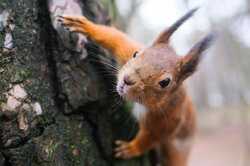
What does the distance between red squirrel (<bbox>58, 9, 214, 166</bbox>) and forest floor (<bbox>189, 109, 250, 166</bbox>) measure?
6893 mm

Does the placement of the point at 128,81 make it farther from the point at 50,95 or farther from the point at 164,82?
the point at 50,95

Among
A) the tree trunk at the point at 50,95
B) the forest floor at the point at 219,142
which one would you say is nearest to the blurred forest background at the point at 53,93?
the tree trunk at the point at 50,95

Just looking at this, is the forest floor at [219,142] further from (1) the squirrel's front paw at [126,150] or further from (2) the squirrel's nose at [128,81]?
(2) the squirrel's nose at [128,81]

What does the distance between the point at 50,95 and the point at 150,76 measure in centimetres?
46

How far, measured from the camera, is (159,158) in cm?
251

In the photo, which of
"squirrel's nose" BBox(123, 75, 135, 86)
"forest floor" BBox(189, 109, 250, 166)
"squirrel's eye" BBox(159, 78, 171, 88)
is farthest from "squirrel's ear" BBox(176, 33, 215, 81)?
"forest floor" BBox(189, 109, 250, 166)

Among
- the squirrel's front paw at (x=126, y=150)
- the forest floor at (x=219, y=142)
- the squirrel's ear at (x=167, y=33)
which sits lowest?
the squirrel's front paw at (x=126, y=150)

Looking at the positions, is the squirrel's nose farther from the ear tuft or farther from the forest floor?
the forest floor

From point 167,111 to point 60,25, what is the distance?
0.77 meters

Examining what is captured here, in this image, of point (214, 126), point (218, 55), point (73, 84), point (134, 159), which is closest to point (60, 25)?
point (73, 84)

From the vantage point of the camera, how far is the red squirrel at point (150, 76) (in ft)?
5.87

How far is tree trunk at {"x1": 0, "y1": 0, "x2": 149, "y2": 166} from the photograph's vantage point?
4.90 ft

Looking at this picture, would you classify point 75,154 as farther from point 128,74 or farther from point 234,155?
point 234,155

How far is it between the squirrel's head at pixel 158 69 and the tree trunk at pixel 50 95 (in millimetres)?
204
